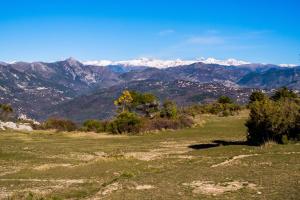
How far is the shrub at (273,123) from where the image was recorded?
5381 centimetres

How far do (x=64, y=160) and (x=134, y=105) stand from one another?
77809 millimetres

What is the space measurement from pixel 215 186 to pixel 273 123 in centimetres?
3114

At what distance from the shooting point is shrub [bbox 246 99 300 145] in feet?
177

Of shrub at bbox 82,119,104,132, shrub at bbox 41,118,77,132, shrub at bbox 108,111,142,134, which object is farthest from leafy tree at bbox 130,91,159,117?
shrub at bbox 108,111,142,134

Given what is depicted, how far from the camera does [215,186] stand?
25.8 m

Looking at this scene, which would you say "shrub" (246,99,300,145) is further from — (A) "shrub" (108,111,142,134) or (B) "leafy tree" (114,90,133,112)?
(B) "leafy tree" (114,90,133,112)

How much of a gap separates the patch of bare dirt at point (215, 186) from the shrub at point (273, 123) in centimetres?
2756

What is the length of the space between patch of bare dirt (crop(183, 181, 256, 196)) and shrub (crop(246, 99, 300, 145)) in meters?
27.6

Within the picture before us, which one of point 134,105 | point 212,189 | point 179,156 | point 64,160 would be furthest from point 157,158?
point 134,105

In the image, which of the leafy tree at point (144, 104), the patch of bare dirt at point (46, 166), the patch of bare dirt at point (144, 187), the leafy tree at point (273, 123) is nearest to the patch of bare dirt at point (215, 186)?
the patch of bare dirt at point (144, 187)

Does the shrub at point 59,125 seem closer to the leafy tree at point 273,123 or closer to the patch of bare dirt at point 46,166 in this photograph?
the leafy tree at point 273,123

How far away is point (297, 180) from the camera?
25.2m

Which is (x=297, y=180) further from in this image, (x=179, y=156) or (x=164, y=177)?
(x=179, y=156)

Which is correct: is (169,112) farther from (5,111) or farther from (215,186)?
(215,186)
